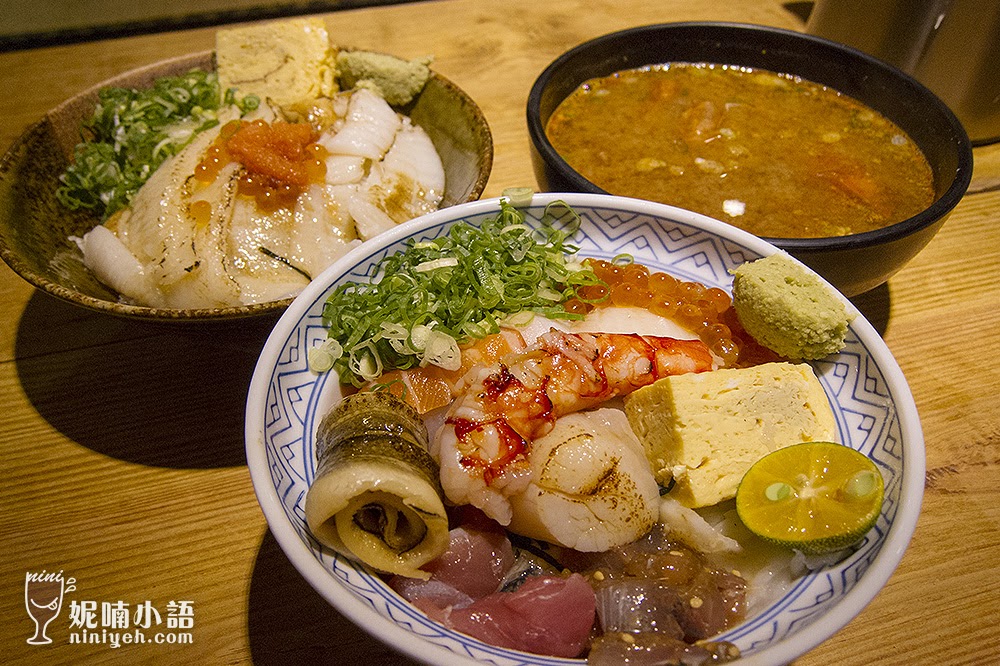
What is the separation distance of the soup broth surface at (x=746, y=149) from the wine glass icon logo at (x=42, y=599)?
1.76 meters

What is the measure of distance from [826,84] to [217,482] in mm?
2439

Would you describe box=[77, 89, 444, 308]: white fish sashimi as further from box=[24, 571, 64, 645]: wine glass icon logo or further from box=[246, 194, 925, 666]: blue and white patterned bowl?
box=[24, 571, 64, 645]: wine glass icon logo

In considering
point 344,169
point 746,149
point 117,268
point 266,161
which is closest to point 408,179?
point 344,169

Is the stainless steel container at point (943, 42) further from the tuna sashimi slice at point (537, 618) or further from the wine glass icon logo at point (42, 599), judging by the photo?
the wine glass icon logo at point (42, 599)

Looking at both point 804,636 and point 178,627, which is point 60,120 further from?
point 804,636

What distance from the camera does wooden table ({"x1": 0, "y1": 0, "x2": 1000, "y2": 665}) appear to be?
4.64 feet

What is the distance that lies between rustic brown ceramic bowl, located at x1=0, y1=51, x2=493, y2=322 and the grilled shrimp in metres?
0.59

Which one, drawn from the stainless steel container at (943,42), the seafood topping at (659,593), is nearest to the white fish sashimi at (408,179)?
the seafood topping at (659,593)

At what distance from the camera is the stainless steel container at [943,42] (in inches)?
98.0

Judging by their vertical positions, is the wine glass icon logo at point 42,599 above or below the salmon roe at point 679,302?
below

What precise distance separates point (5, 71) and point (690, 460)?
342 cm

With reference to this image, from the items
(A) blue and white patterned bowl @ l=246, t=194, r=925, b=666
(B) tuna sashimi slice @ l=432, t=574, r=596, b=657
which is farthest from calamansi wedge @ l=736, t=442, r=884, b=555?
(B) tuna sashimi slice @ l=432, t=574, r=596, b=657

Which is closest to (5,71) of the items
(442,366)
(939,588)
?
(442,366)

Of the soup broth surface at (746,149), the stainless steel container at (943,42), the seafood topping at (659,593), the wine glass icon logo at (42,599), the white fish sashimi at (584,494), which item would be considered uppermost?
the stainless steel container at (943,42)
